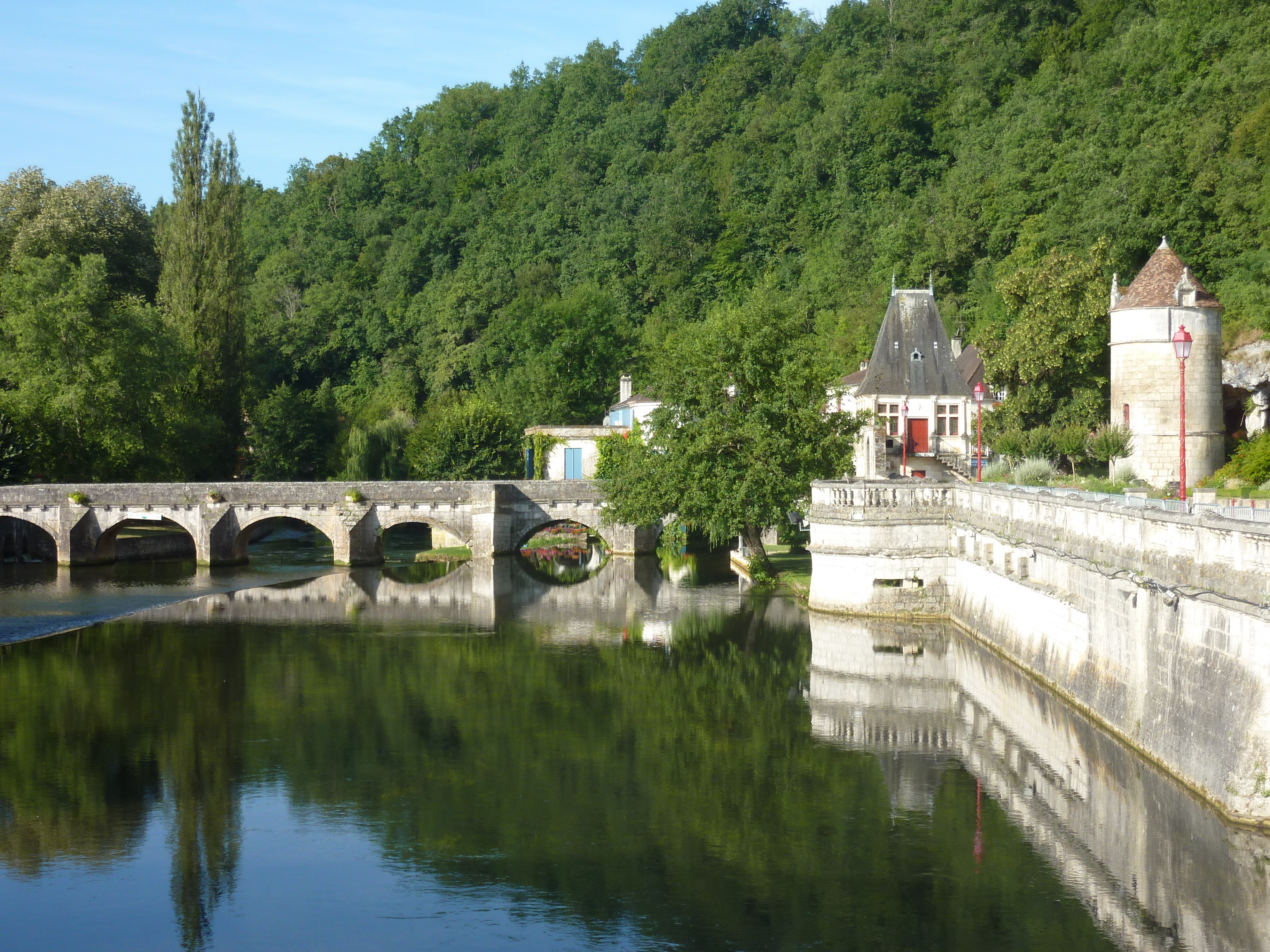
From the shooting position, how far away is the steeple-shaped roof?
105ft

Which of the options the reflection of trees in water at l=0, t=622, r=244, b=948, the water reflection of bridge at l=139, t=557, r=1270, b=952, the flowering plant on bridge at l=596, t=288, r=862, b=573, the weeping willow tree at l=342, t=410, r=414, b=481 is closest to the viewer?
the water reflection of bridge at l=139, t=557, r=1270, b=952

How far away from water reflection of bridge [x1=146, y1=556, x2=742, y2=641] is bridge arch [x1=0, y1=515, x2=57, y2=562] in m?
14.4

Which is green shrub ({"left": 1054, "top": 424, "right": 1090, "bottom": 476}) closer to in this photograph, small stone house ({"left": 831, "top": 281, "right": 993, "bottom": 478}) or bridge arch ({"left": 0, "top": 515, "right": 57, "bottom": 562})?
small stone house ({"left": 831, "top": 281, "right": 993, "bottom": 478})

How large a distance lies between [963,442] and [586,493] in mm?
14446

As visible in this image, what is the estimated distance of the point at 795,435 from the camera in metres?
35.5

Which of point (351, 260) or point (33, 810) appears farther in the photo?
point (351, 260)

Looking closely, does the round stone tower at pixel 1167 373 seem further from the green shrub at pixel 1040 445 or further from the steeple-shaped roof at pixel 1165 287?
the green shrub at pixel 1040 445

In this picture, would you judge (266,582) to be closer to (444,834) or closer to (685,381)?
(685,381)

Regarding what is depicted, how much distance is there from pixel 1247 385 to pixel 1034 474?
1244 centimetres

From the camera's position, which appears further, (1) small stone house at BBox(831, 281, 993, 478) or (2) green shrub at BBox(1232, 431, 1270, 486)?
(1) small stone house at BBox(831, 281, 993, 478)

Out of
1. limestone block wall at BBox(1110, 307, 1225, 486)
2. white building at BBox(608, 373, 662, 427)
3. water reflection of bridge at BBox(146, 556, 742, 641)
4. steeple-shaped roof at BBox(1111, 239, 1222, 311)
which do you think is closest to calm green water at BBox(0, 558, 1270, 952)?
water reflection of bridge at BBox(146, 556, 742, 641)

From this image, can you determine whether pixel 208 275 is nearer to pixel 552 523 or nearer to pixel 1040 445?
pixel 552 523

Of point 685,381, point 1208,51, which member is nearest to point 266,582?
point 685,381

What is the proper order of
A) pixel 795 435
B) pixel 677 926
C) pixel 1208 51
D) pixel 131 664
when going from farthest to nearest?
1. pixel 1208 51
2. pixel 795 435
3. pixel 131 664
4. pixel 677 926
